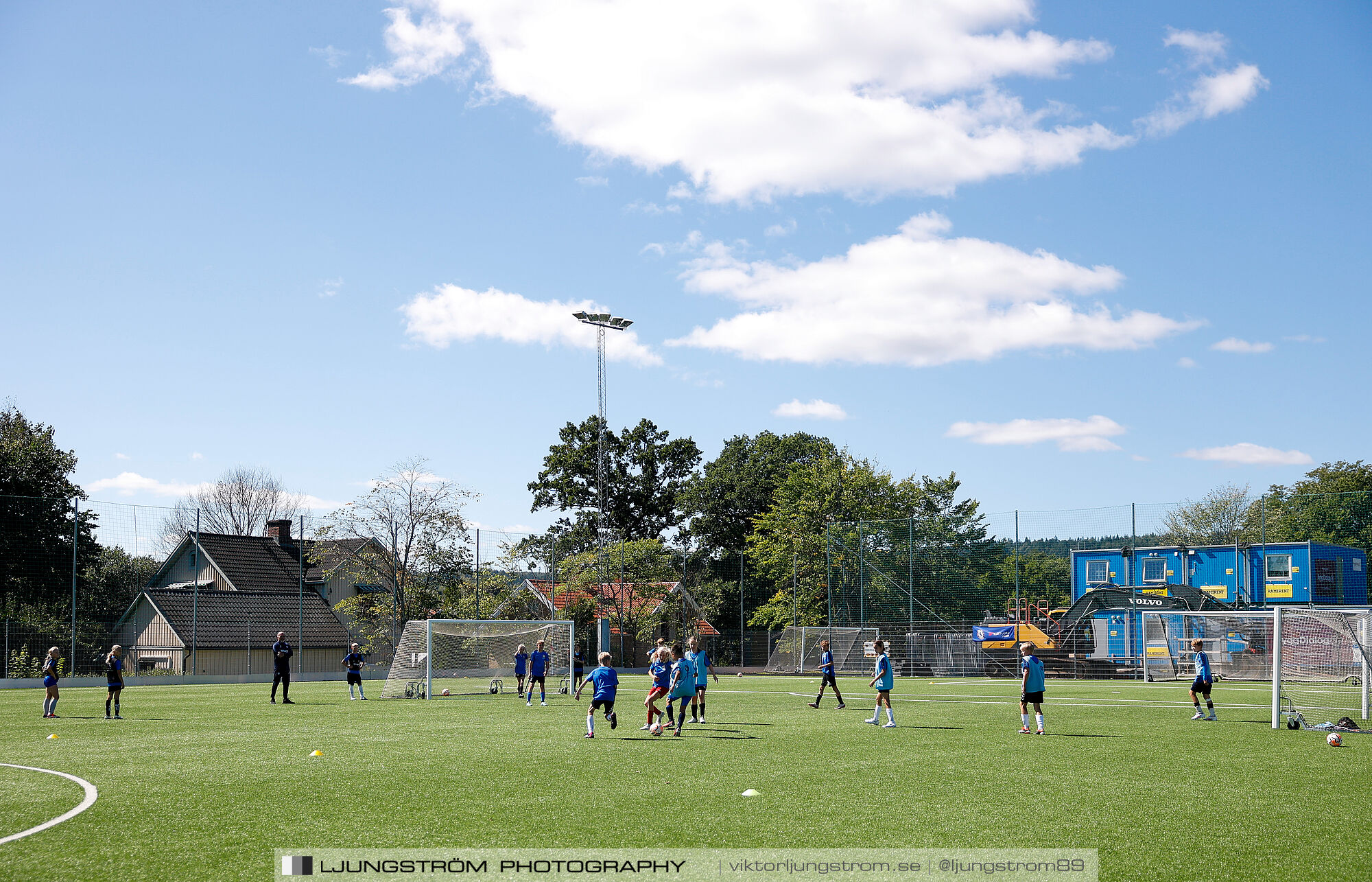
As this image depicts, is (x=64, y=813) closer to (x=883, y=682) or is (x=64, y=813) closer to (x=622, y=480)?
(x=883, y=682)

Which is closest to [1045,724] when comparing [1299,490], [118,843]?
[118,843]

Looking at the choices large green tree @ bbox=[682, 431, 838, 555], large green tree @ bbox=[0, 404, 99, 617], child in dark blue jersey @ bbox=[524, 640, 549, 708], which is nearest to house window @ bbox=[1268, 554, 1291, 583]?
child in dark blue jersey @ bbox=[524, 640, 549, 708]

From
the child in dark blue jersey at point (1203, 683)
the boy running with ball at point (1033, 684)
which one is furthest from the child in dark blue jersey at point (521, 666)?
the child in dark blue jersey at point (1203, 683)

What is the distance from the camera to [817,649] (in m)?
49.3

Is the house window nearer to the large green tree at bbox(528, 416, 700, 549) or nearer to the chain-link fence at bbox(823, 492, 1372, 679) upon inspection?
the chain-link fence at bbox(823, 492, 1372, 679)

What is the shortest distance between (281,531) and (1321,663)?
5425 centimetres

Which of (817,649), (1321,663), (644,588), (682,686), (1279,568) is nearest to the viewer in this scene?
(682,686)

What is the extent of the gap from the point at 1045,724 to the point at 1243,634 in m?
19.9

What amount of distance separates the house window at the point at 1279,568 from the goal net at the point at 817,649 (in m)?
16.4

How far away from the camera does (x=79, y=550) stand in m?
43.4

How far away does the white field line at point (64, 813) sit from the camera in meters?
8.90

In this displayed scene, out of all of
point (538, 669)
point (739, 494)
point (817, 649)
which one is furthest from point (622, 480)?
point (538, 669)

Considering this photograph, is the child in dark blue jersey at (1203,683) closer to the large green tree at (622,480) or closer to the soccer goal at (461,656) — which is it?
the soccer goal at (461,656)

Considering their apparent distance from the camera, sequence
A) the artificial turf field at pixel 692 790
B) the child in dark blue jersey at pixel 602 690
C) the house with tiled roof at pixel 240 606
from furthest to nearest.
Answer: the house with tiled roof at pixel 240 606 < the child in dark blue jersey at pixel 602 690 < the artificial turf field at pixel 692 790
